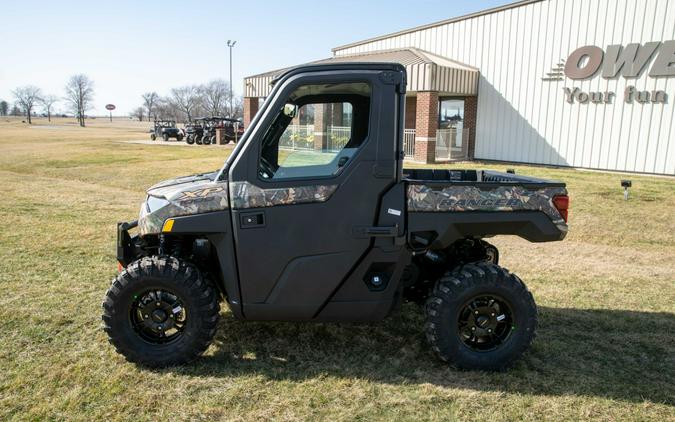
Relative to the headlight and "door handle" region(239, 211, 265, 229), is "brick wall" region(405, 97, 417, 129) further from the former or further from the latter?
"door handle" region(239, 211, 265, 229)

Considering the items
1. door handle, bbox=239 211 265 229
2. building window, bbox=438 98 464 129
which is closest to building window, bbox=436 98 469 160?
building window, bbox=438 98 464 129

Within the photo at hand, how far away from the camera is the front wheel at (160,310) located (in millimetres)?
3850

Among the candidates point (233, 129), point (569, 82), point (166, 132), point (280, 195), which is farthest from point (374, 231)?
point (166, 132)

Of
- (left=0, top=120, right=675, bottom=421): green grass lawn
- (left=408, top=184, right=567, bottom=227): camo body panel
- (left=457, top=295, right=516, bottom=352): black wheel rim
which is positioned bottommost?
(left=0, top=120, right=675, bottom=421): green grass lawn

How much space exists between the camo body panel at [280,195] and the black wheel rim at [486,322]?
140 centimetres

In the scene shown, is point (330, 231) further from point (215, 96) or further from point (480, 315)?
point (215, 96)

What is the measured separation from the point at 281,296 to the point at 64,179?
16.2 m

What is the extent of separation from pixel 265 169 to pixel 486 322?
2037mm

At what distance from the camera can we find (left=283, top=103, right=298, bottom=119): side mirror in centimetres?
386

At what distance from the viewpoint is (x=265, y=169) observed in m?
3.79

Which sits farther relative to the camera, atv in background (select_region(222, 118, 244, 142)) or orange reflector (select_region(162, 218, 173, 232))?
atv in background (select_region(222, 118, 244, 142))

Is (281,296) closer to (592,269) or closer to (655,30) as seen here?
(592,269)

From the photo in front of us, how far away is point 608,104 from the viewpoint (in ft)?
60.7

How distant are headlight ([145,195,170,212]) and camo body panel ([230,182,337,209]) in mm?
614
